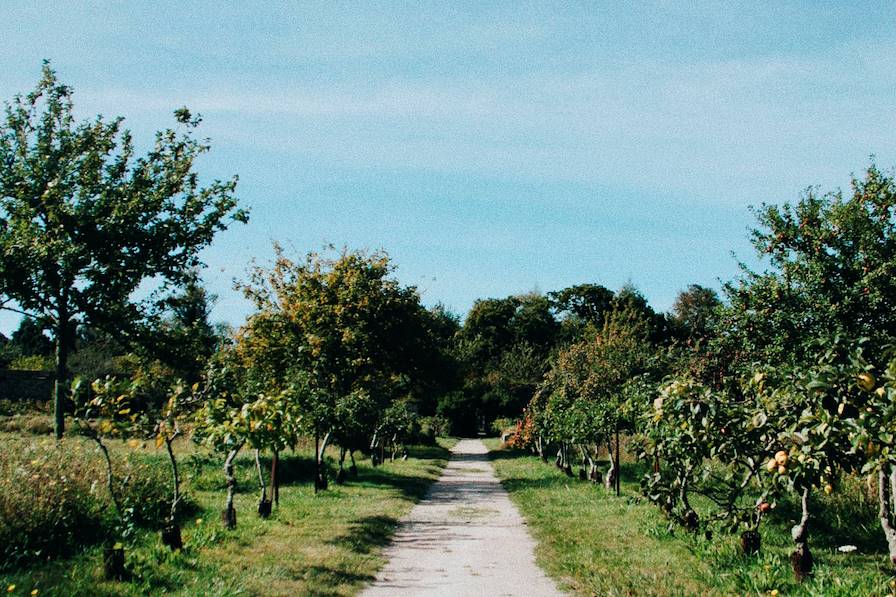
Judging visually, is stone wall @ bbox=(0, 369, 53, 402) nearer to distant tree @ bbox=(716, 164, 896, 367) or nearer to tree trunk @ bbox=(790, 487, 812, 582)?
distant tree @ bbox=(716, 164, 896, 367)

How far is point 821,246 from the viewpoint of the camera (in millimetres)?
15719

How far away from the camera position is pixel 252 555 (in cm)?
926

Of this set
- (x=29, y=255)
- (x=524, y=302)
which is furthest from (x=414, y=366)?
(x=524, y=302)

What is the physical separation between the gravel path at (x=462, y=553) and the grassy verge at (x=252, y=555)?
350 mm

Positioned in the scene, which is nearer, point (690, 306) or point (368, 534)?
point (368, 534)

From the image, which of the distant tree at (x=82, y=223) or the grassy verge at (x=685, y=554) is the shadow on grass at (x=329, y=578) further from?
the distant tree at (x=82, y=223)

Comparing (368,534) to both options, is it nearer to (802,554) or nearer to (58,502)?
(58,502)

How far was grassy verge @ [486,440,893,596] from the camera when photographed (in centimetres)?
767

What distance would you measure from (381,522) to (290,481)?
7.97 metres

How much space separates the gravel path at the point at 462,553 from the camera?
808 cm

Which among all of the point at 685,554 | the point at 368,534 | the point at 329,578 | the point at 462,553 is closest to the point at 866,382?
the point at 685,554

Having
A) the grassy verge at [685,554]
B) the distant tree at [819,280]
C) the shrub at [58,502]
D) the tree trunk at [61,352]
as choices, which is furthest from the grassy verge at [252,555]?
the distant tree at [819,280]

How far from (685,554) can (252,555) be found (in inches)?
222

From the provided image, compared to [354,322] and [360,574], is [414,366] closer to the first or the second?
[354,322]
